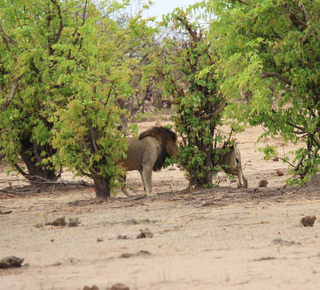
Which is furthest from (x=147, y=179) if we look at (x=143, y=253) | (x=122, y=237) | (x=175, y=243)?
(x=143, y=253)

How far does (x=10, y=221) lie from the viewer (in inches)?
323

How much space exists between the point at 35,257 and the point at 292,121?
6.11 m

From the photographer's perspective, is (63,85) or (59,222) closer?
(59,222)

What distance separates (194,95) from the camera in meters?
10.7

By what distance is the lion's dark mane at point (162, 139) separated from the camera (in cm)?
1139

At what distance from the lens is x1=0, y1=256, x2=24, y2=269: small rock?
4605 millimetres

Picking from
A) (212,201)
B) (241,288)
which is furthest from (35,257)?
(212,201)

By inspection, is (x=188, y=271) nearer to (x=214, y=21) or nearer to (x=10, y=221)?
(x=10, y=221)

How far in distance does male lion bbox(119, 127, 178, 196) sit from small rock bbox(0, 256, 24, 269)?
651 cm

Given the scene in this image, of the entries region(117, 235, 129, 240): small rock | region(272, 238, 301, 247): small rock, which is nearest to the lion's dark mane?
region(117, 235, 129, 240): small rock

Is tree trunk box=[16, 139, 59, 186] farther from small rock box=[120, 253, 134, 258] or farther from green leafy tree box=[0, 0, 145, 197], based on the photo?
small rock box=[120, 253, 134, 258]

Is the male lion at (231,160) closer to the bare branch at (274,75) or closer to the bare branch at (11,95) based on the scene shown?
the bare branch at (274,75)

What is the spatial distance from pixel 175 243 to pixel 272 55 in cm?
525

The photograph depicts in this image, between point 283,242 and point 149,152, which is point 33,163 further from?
point 283,242
